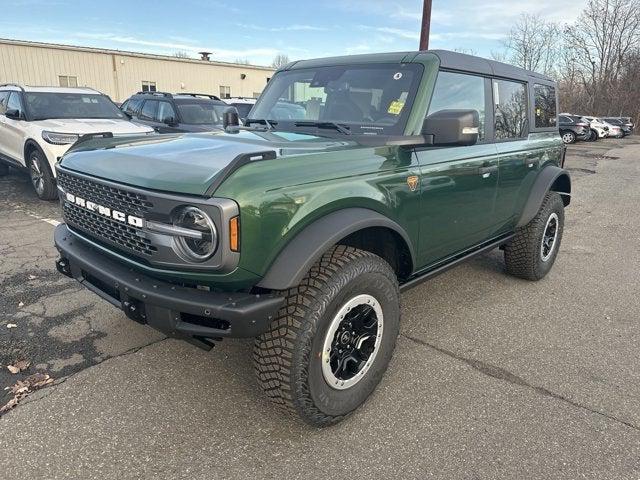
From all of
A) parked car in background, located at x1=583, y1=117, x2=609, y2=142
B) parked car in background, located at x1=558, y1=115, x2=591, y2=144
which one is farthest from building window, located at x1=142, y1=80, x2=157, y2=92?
parked car in background, located at x1=583, y1=117, x2=609, y2=142

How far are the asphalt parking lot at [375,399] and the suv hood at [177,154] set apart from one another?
1279 millimetres

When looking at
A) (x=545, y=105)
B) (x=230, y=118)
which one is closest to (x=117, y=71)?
(x=230, y=118)

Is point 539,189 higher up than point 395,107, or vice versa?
point 395,107

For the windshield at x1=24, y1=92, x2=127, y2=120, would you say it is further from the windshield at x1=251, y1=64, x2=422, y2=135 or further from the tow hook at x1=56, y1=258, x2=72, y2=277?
the tow hook at x1=56, y1=258, x2=72, y2=277

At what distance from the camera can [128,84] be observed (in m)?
29.2

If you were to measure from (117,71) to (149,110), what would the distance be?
66.1ft

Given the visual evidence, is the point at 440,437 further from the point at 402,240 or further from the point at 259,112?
the point at 259,112

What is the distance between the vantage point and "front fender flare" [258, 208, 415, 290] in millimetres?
2197

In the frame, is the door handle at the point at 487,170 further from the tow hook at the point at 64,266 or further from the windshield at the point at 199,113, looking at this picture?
the windshield at the point at 199,113

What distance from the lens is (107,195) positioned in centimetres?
250

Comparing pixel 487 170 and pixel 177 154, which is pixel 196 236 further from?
pixel 487 170

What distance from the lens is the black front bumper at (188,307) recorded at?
213 cm

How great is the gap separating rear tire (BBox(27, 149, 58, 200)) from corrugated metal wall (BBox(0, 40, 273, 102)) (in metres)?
20.5

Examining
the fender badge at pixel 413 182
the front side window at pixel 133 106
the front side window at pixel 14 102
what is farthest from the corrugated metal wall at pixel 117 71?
the fender badge at pixel 413 182
